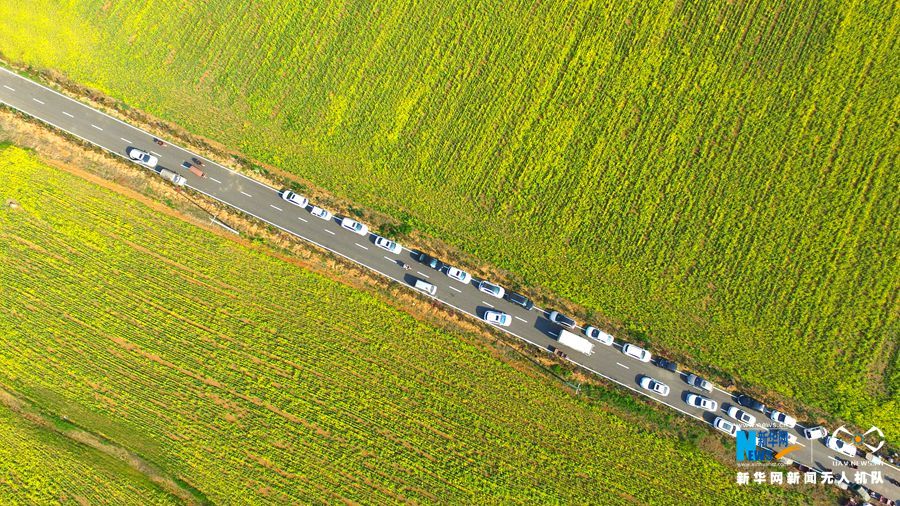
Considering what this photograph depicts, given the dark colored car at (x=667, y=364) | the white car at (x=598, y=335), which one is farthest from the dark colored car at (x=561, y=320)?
the dark colored car at (x=667, y=364)

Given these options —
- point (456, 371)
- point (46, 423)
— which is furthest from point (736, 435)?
point (46, 423)

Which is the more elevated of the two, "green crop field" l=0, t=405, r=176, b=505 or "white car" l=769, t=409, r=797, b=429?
"white car" l=769, t=409, r=797, b=429

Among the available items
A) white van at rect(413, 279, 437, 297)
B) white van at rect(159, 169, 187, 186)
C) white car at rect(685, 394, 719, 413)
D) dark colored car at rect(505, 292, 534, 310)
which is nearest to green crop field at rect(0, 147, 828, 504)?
white van at rect(413, 279, 437, 297)

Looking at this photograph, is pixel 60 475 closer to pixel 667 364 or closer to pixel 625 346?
pixel 625 346

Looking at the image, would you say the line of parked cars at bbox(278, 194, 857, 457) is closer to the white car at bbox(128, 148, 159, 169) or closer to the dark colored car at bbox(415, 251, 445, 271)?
the dark colored car at bbox(415, 251, 445, 271)

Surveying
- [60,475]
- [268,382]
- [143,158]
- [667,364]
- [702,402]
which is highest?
[667,364]

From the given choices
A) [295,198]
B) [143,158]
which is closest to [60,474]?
[143,158]
